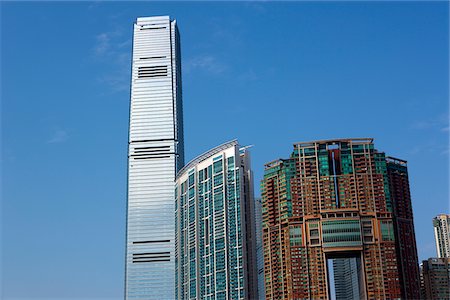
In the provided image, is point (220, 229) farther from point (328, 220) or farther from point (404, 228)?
point (404, 228)

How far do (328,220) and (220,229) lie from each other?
94.7 feet

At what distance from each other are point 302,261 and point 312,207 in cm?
1236

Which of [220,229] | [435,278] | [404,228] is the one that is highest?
[220,229]

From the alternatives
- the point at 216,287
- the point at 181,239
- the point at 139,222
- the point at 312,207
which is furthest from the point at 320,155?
the point at 139,222

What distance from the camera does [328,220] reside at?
447ft

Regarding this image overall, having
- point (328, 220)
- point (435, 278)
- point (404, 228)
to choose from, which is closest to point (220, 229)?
point (328, 220)

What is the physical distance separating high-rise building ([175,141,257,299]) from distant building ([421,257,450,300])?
48107 millimetres

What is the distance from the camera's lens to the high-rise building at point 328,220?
13300 cm

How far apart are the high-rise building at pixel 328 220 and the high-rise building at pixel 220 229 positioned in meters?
6.23

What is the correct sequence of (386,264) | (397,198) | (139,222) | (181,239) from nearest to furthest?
(386,264)
(397,198)
(181,239)
(139,222)

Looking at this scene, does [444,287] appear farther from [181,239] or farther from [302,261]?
[181,239]

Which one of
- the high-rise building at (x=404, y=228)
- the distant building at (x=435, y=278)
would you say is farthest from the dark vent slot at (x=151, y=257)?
the high-rise building at (x=404, y=228)

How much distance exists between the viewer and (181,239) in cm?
17800

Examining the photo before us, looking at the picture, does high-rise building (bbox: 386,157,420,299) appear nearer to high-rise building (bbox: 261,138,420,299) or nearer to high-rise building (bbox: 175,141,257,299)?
high-rise building (bbox: 261,138,420,299)
